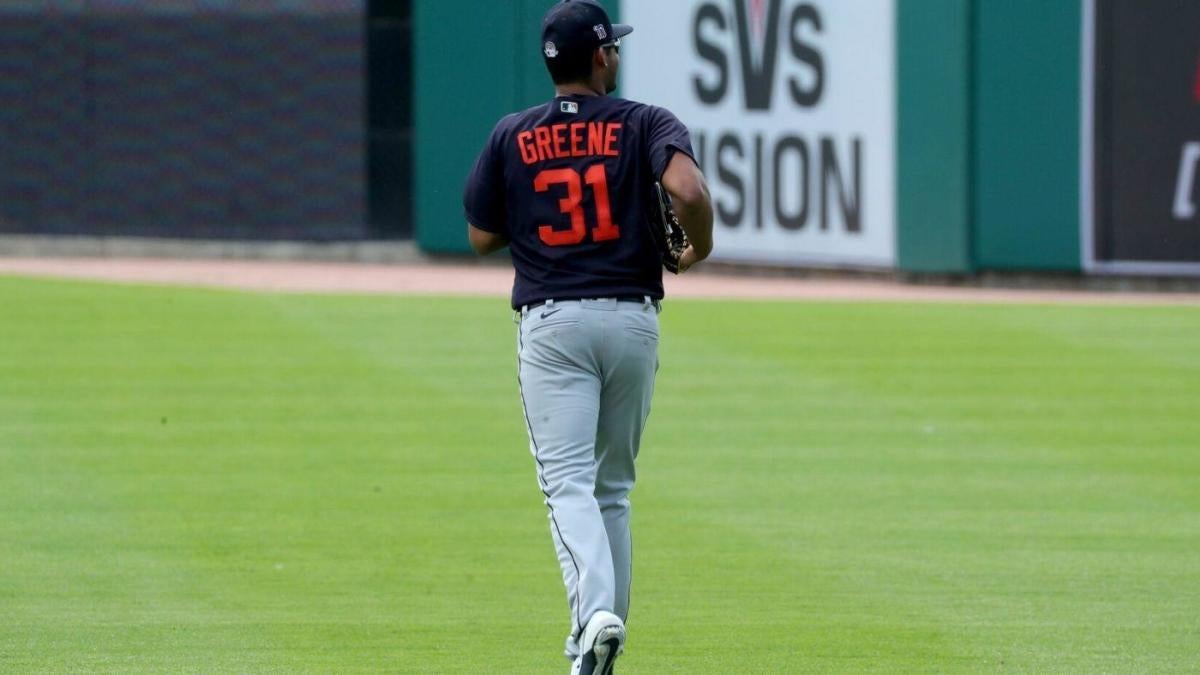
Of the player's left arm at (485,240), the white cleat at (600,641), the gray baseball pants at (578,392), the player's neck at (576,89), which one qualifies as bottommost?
the white cleat at (600,641)

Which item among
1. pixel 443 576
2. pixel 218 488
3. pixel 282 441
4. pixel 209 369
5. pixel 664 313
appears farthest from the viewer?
pixel 664 313

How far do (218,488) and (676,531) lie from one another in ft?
6.85

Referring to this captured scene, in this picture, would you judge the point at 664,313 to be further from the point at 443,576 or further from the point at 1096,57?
the point at 443,576

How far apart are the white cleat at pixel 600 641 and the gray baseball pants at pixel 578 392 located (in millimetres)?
103

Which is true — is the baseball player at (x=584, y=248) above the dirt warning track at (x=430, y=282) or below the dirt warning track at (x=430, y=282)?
above

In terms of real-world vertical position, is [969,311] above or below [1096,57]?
below

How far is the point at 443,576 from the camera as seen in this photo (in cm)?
729

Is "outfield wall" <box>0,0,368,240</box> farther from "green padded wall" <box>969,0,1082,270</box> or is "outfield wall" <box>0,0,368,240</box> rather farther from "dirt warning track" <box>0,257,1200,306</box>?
"green padded wall" <box>969,0,1082,270</box>

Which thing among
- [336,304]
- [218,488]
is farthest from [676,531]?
[336,304]

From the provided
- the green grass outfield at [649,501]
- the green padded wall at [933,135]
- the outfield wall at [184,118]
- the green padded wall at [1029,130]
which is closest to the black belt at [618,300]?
the green grass outfield at [649,501]

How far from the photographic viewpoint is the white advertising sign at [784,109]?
1798 centimetres

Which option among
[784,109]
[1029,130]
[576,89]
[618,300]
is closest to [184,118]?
[784,109]

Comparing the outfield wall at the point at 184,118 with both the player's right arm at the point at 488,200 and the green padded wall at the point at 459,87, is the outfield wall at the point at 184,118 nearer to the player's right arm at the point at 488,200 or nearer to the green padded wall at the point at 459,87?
the green padded wall at the point at 459,87

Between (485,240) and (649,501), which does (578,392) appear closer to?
(485,240)
